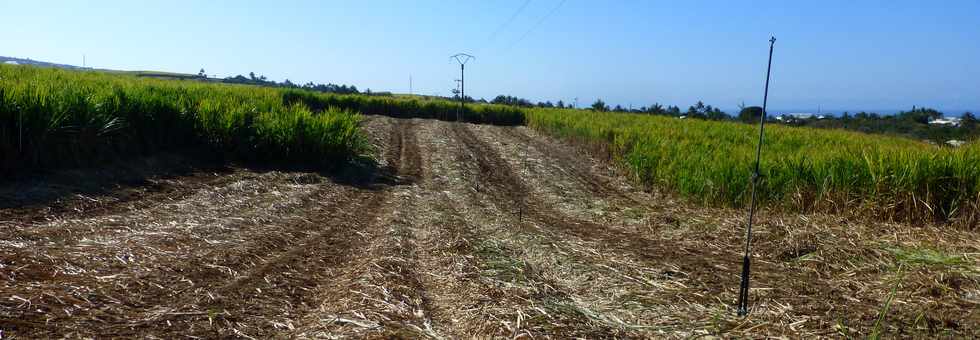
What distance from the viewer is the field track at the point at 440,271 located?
11.6ft

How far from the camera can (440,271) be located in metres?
4.97

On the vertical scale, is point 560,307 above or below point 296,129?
below

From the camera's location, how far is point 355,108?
33906 mm

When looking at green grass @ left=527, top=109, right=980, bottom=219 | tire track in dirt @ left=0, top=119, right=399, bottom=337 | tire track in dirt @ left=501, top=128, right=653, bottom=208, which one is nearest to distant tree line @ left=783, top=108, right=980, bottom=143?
tire track in dirt @ left=501, top=128, right=653, bottom=208

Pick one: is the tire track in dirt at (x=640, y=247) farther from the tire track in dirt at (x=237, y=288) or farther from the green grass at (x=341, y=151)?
the tire track in dirt at (x=237, y=288)

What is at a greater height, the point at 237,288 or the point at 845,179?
the point at 845,179

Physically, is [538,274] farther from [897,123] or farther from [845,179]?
[897,123]

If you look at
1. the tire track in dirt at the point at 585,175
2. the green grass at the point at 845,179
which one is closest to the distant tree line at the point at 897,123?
the tire track in dirt at the point at 585,175

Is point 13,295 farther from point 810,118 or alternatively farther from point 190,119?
point 810,118

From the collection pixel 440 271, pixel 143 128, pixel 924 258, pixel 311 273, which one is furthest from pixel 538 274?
pixel 143 128

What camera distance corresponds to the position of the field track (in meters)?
3.54

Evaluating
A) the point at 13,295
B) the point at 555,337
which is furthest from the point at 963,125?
the point at 13,295

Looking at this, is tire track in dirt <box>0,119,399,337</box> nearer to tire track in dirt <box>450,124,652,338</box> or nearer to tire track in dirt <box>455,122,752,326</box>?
tire track in dirt <box>450,124,652,338</box>

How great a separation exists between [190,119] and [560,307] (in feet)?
32.2
